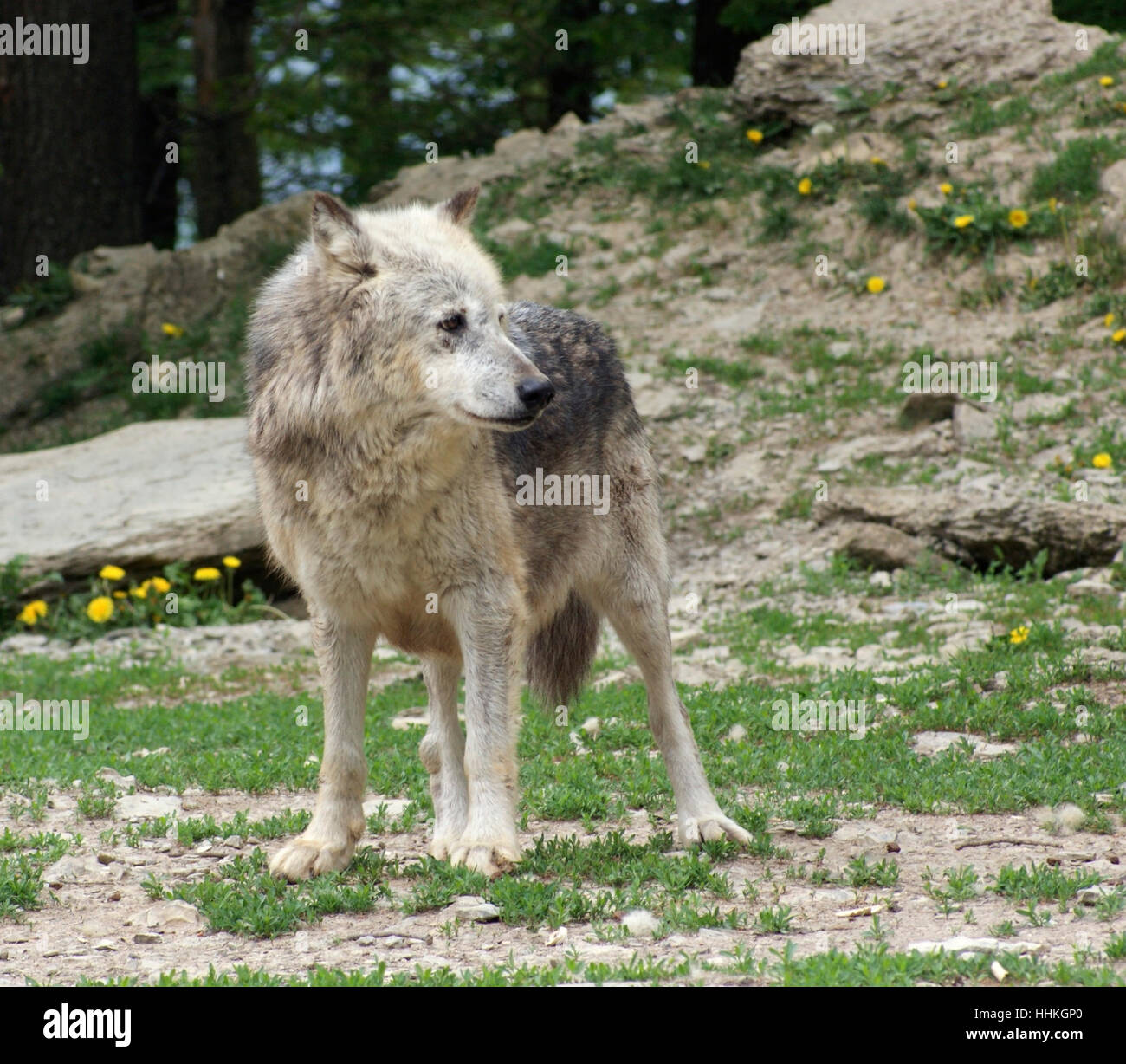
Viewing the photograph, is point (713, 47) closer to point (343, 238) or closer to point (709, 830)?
point (343, 238)

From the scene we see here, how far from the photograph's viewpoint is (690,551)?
1071 cm

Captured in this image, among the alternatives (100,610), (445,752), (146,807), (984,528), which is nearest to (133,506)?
(100,610)

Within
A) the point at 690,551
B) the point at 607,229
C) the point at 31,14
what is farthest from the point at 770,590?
the point at 31,14

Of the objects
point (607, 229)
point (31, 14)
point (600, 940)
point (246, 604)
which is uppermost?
point (31, 14)

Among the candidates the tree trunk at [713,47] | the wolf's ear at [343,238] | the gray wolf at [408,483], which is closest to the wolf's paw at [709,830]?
the gray wolf at [408,483]

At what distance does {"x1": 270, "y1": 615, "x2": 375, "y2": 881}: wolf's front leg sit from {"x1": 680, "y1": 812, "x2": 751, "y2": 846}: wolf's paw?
1256 mm

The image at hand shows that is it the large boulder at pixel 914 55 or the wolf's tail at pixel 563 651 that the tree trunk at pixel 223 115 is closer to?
the large boulder at pixel 914 55

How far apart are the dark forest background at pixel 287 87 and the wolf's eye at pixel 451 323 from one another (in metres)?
10.4

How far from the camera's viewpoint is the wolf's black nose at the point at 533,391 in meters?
4.54

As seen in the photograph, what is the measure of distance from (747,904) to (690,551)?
6383mm

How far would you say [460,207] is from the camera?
5.29 meters

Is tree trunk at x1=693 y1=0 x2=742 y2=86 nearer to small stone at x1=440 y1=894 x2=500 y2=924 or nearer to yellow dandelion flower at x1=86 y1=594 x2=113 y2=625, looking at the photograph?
yellow dandelion flower at x1=86 y1=594 x2=113 y2=625

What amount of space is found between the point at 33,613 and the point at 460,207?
592 cm

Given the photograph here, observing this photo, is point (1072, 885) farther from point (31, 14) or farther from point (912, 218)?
point (31, 14)
